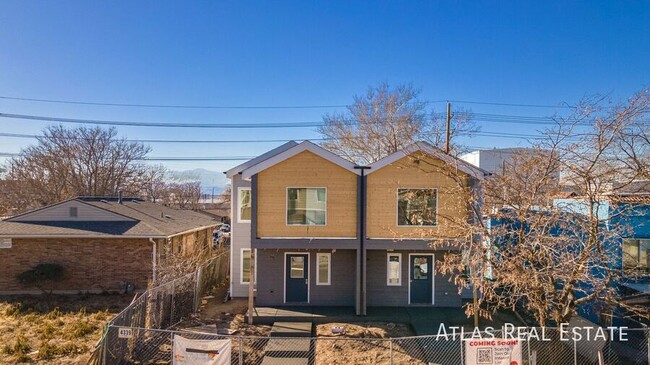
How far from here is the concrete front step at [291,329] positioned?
10.6m

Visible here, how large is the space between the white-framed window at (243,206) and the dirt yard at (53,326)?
536 centimetres

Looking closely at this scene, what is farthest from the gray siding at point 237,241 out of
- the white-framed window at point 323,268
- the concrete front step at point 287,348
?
the concrete front step at point 287,348

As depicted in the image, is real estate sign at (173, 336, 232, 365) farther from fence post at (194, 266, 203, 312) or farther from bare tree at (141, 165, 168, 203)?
bare tree at (141, 165, 168, 203)

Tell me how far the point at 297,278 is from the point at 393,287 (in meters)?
3.63

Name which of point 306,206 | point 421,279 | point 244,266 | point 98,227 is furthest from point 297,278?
point 98,227

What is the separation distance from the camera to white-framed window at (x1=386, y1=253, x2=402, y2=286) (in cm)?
1347

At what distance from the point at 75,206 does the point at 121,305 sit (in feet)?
20.1

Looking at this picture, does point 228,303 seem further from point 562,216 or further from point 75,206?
point 562,216

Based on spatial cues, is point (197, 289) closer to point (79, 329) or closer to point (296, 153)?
point (79, 329)

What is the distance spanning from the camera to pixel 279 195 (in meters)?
12.7

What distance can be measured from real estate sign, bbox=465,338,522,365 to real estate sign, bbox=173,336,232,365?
15.6 feet

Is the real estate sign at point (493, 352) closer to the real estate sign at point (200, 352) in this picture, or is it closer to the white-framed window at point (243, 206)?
the real estate sign at point (200, 352)

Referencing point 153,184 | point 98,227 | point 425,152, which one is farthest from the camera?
point 153,184

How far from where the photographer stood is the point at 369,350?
30.3ft
